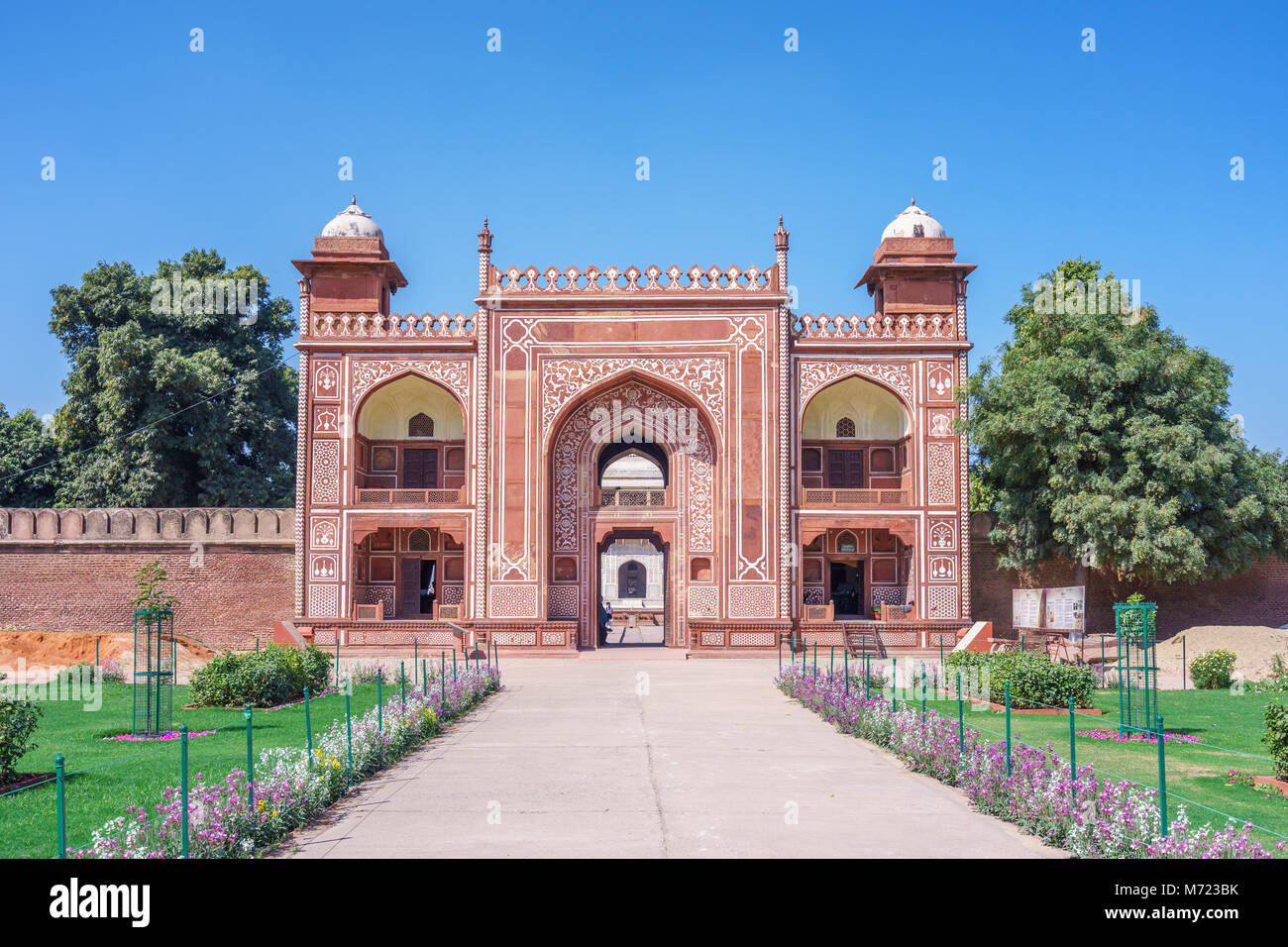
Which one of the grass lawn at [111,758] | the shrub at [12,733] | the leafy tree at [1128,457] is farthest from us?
the leafy tree at [1128,457]

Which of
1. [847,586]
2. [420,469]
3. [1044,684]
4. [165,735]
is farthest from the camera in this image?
[847,586]

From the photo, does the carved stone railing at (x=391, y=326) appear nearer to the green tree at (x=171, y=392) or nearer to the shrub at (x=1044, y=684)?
the green tree at (x=171, y=392)

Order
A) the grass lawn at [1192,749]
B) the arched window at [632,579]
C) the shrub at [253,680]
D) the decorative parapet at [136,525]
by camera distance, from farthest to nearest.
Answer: the arched window at [632,579]
the decorative parapet at [136,525]
the shrub at [253,680]
the grass lawn at [1192,749]

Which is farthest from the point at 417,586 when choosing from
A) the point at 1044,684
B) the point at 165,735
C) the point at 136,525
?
the point at 1044,684

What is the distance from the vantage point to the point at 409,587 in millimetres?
27484

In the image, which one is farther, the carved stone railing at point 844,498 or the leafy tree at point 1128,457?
the carved stone railing at point 844,498

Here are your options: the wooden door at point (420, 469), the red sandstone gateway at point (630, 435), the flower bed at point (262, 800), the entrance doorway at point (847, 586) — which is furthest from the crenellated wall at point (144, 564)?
the flower bed at point (262, 800)

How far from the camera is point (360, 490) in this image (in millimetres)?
25672

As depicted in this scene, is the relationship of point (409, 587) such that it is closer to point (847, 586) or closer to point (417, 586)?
point (417, 586)

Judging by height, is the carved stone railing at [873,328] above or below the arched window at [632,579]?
above

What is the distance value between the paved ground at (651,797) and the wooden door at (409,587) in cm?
1350

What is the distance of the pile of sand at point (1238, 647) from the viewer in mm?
20312

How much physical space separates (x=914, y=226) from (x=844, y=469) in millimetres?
6406
